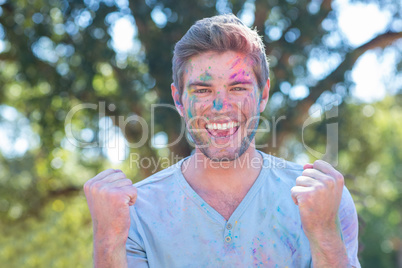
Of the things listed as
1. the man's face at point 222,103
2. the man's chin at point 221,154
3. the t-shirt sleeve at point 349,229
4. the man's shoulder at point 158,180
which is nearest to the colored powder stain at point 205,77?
the man's face at point 222,103

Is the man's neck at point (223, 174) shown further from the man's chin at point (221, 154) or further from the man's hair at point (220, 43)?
the man's hair at point (220, 43)

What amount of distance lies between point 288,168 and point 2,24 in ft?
23.6

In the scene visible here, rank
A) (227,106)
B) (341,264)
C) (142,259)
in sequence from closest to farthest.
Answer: (341,264)
(142,259)
(227,106)

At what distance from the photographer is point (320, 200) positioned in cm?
191

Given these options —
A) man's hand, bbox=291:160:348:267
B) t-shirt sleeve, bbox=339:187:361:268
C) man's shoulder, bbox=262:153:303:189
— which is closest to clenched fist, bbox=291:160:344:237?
man's hand, bbox=291:160:348:267

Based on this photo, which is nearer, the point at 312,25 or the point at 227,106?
the point at 227,106

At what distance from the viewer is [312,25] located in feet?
24.3

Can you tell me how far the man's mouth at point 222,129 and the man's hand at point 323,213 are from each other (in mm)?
552

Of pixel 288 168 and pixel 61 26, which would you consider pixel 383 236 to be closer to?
pixel 61 26

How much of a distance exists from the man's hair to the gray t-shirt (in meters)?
0.69

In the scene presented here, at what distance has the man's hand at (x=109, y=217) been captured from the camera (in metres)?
1.95

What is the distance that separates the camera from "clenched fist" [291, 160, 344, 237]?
191cm

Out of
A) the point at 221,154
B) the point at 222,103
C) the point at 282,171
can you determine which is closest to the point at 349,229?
the point at 282,171

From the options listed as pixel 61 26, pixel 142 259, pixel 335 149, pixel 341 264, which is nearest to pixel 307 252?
pixel 341 264
